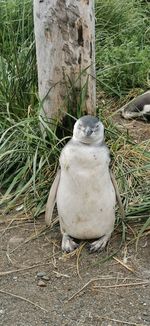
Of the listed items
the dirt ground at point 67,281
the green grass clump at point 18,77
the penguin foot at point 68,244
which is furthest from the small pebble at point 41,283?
the green grass clump at point 18,77

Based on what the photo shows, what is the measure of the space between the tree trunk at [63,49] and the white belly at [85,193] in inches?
32.6

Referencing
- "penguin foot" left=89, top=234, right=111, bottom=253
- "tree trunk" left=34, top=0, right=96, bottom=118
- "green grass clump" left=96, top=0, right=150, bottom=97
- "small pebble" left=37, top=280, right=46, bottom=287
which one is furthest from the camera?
"green grass clump" left=96, top=0, right=150, bottom=97

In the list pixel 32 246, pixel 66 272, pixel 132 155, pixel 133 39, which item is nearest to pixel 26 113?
pixel 132 155

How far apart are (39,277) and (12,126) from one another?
4.30ft

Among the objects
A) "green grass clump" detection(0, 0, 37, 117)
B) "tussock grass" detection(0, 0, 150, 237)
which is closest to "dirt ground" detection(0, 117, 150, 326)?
"tussock grass" detection(0, 0, 150, 237)

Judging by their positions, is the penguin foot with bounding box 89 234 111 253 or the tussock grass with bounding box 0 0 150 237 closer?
the penguin foot with bounding box 89 234 111 253

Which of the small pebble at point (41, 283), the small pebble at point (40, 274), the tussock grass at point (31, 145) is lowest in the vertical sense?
the small pebble at point (41, 283)

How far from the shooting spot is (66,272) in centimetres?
379

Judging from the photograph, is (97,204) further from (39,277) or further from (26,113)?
(26,113)

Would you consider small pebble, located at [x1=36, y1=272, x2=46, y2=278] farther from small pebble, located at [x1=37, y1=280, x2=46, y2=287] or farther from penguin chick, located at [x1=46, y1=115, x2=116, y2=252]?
penguin chick, located at [x1=46, y1=115, x2=116, y2=252]

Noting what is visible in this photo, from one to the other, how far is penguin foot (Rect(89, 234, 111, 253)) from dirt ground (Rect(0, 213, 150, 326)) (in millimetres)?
37

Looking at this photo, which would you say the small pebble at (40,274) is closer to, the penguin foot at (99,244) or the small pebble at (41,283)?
the small pebble at (41,283)

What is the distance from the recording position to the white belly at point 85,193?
3758mm

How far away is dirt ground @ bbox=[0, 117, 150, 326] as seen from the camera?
3404 mm
